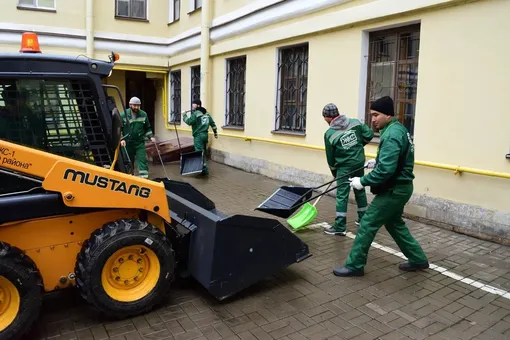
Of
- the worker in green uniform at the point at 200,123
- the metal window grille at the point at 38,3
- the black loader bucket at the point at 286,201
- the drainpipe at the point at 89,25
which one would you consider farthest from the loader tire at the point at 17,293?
the metal window grille at the point at 38,3

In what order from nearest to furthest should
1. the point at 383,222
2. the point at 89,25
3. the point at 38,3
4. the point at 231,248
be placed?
the point at 231,248
the point at 383,222
the point at 38,3
the point at 89,25

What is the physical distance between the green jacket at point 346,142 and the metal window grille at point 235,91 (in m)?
5.86

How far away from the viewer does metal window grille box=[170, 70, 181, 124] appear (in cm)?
1513

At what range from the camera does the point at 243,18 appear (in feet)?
34.7

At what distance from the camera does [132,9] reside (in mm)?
14695

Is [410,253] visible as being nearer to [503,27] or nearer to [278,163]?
[503,27]

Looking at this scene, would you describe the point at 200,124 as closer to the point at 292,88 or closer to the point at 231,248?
the point at 292,88

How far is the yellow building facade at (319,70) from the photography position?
5.55 m

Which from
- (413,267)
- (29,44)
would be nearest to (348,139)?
(413,267)

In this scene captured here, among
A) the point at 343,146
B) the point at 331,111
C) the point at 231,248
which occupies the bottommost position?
the point at 231,248

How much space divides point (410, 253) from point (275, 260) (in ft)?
5.06

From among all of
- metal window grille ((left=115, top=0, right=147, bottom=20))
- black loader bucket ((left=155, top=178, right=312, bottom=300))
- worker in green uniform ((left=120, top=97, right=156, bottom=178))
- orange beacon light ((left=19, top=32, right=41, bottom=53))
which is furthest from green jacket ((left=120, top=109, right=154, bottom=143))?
metal window grille ((left=115, top=0, right=147, bottom=20))

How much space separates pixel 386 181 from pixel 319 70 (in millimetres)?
4580

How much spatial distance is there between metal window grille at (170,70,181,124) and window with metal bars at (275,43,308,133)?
6117 mm
